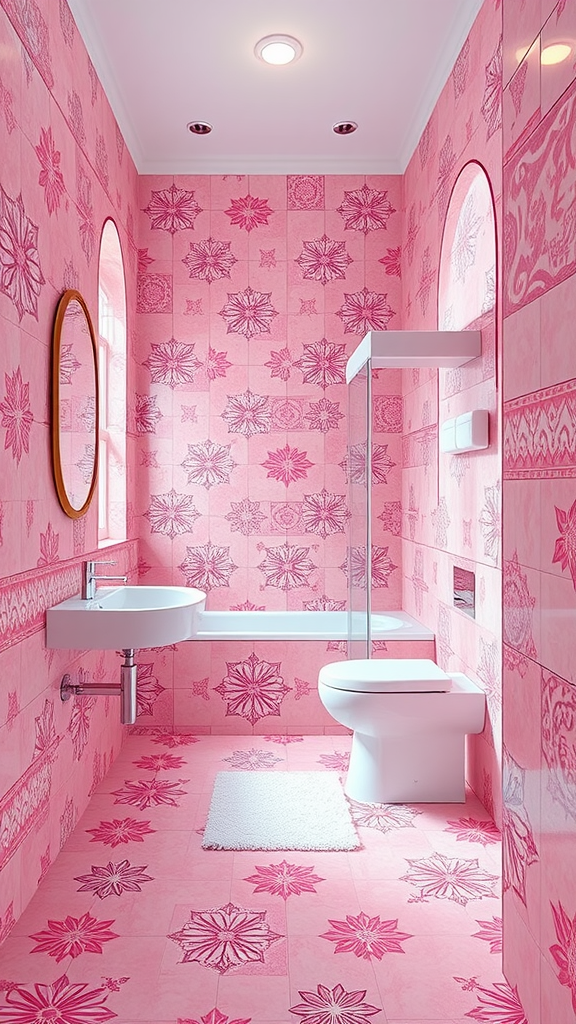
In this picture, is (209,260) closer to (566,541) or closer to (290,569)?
(290,569)

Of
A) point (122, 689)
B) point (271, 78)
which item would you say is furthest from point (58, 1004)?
point (271, 78)

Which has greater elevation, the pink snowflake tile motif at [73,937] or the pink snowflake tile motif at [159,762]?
the pink snowflake tile motif at [73,937]

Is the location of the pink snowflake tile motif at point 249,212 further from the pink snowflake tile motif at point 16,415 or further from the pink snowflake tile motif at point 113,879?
the pink snowflake tile motif at point 113,879

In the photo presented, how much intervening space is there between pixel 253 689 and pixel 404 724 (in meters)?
1.15

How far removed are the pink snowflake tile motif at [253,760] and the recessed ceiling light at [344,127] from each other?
9.38ft

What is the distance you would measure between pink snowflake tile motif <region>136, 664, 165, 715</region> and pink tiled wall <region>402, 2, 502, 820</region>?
1295mm

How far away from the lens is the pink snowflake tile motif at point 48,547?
7.56 feet

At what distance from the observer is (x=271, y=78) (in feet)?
10.6

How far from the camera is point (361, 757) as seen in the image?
9.37 feet

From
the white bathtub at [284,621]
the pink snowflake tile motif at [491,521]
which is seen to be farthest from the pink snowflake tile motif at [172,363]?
the pink snowflake tile motif at [491,521]

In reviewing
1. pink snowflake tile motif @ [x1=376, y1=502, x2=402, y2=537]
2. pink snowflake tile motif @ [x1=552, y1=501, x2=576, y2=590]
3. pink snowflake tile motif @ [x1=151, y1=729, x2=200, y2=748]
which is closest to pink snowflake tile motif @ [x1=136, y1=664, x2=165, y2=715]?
pink snowflake tile motif @ [x1=151, y1=729, x2=200, y2=748]

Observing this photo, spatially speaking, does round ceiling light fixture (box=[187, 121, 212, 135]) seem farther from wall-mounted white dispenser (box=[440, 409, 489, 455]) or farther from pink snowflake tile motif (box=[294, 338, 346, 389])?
wall-mounted white dispenser (box=[440, 409, 489, 455])

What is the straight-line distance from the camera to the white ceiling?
9.25ft

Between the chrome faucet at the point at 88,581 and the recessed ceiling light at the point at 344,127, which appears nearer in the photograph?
the chrome faucet at the point at 88,581
